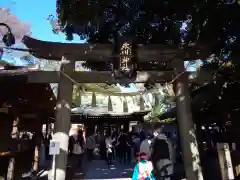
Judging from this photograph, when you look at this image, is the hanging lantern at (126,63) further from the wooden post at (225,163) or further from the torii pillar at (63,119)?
the wooden post at (225,163)

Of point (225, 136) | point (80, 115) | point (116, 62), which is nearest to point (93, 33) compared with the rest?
point (116, 62)

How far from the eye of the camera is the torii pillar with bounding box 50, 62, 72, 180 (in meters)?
6.08

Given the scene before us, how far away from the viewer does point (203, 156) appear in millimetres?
9375

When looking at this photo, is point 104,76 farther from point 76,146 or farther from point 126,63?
point 76,146

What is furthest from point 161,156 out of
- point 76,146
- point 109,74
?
point 76,146

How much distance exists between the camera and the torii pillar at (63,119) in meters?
6.08

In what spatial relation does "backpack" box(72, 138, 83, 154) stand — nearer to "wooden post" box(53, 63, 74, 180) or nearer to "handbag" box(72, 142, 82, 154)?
"handbag" box(72, 142, 82, 154)

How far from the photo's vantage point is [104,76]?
6.86m

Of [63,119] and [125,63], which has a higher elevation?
[125,63]

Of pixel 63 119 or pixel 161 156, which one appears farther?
pixel 161 156

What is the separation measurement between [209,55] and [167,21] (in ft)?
5.32

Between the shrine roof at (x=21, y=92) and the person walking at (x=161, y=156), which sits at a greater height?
the shrine roof at (x=21, y=92)

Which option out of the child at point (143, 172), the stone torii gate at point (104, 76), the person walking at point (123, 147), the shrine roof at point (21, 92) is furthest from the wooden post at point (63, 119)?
the person walking at point (123, 147)

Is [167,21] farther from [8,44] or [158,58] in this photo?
[8,44]
